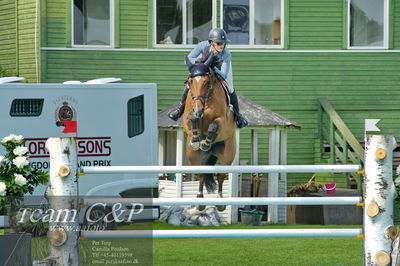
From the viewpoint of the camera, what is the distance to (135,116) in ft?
52.1

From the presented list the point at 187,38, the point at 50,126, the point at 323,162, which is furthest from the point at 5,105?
the point at 323,162

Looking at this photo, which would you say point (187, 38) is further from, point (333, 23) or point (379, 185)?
point (379, 185)

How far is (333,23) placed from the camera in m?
19.5

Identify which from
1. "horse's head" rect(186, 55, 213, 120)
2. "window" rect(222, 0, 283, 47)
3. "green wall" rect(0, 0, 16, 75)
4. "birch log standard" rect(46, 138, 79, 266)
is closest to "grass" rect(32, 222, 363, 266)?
"horse's head" rect(186, 55, 213, 120)

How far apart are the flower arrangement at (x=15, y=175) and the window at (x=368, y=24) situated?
42.5 feet

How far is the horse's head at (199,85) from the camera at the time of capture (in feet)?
28.4

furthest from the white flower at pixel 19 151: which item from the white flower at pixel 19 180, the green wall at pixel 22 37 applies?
the green wall at pixel 22 37

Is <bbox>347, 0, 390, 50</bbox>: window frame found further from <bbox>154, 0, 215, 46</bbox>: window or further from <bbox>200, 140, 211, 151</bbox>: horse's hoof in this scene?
<bbox>200, 140, 211, 151</bbox>: horse's hoof

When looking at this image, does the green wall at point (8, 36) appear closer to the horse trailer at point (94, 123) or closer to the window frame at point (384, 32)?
the horse trailer at point (94, 123)

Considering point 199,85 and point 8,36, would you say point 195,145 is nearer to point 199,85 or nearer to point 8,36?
point 199,85

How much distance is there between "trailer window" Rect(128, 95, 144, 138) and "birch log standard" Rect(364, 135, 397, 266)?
909cm

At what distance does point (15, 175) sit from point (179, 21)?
1222 centimetres

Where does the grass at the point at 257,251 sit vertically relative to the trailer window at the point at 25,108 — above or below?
below

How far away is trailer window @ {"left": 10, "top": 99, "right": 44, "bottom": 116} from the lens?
1510 cm
